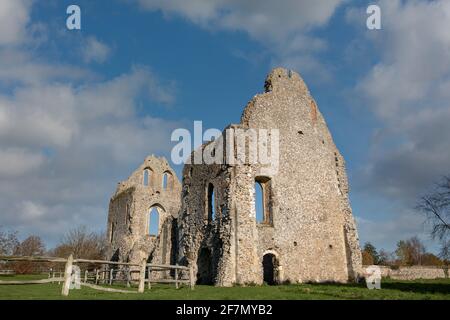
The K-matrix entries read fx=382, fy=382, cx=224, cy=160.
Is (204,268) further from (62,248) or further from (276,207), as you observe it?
(62,248)

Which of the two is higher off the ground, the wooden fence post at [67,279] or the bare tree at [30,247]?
the bare tree at [30,247]

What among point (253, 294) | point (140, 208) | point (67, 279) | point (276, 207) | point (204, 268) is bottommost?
point (253, 294)

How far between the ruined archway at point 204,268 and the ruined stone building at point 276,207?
5cm

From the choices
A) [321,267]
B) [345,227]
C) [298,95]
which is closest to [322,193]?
[345,227]

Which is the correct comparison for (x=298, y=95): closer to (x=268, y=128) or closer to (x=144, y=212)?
(x=268, y=128)

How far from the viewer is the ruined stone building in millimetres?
16531

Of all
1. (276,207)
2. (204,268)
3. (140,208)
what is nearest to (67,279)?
(204,268)

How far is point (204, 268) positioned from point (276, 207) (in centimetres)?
480

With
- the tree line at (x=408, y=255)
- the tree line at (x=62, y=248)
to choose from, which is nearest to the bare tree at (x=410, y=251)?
the tree line at (x=408, y=255)

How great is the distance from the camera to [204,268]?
18.9m

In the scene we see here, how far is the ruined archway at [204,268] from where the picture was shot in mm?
18812

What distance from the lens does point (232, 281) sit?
15547mm

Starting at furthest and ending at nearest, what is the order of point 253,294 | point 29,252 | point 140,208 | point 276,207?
point 29,252 < point 140,208 < point 276,207 < point 253,294

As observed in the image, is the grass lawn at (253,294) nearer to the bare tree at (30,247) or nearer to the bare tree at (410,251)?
the bare tree at (30,247)
